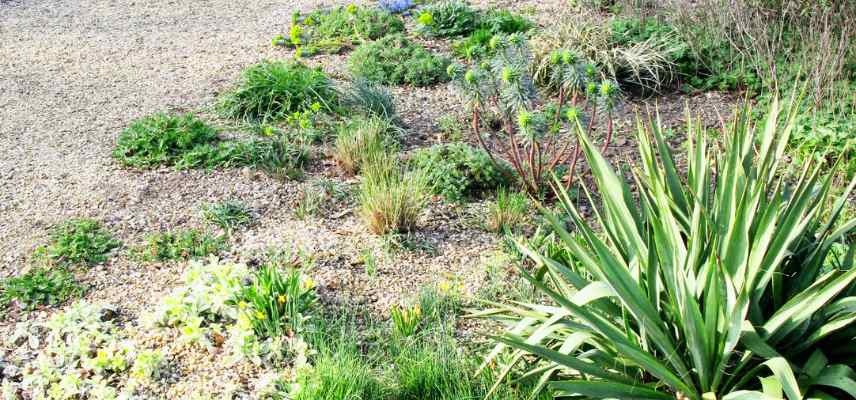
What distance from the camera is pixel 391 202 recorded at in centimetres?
476

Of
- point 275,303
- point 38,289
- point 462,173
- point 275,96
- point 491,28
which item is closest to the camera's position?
point 275,303

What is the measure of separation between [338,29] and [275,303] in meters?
4.94

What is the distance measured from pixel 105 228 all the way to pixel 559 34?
4.23 metres

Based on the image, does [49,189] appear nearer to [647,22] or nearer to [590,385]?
[590,385]

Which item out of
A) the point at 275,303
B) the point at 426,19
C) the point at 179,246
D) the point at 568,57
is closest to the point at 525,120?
the point at 568,57

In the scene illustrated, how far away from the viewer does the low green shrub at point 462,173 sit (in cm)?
529

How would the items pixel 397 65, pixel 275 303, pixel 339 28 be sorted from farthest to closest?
pixel 339 28 < pixel 397 65 < pixel 275 303

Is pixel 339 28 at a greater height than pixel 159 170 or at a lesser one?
greater

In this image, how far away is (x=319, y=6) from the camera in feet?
30.3

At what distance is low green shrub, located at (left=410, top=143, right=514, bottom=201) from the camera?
5293 millimetres

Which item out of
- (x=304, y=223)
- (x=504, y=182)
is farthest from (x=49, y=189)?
(x=504, y=182)

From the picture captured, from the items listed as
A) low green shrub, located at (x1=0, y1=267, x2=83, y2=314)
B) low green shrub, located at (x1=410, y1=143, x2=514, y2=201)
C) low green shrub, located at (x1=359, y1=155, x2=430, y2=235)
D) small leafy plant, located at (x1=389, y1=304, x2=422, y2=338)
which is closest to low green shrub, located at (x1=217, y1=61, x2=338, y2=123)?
low green shrub, located at (x1=410, y1=143, x2=514, y2=201)

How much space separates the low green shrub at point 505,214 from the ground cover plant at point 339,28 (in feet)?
11.2

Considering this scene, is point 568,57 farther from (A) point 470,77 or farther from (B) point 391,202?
(B) point 391,202
